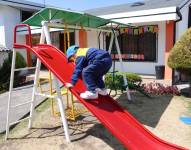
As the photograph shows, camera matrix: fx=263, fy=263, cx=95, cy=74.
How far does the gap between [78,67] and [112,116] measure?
1100 millimetres

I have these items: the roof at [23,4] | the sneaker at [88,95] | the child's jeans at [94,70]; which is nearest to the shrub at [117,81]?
the child's jeans at [94,70]

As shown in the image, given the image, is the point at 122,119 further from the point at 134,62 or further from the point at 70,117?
the point at 134,62

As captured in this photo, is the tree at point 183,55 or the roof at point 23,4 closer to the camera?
the tree at point 183,55

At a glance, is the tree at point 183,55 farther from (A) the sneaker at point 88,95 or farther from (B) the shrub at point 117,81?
(A) the sneaker at point 88,95

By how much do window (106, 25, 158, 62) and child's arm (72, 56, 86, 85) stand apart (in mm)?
7993

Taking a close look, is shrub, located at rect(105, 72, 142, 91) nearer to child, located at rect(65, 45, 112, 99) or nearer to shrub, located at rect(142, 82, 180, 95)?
shrub, located at rect(142, 82, 180, 95)

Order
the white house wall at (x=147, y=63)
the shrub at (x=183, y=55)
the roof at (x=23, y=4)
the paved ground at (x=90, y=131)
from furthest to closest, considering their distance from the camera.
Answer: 1. the roof at (x=23, y=4)
2. the white house wall at (x=147, y=63)
3. the shrub at (x=183, y=55)
4. the paved ground at (x=90, y=131)

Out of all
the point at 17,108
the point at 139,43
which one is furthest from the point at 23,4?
the point at 17,108

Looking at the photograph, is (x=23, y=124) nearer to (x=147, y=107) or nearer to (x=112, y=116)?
(x=112, y=116)

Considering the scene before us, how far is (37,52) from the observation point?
5.29 m

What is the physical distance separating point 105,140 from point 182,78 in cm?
739

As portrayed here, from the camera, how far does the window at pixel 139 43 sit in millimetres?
13133

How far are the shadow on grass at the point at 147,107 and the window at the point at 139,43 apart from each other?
171 inches

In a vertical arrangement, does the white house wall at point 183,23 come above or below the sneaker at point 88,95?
above
